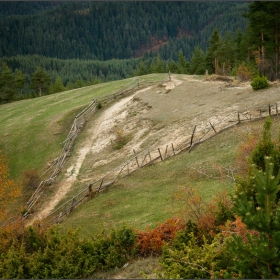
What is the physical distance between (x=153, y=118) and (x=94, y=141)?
24.8ft

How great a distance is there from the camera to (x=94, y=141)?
132 feet

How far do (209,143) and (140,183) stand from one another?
6971 mm

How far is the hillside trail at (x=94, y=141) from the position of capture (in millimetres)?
30484

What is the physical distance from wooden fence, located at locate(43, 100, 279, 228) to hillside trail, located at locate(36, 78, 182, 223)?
211 cm

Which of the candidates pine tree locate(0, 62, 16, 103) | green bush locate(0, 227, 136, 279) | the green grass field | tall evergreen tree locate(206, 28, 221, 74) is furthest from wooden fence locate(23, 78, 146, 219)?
pine tree locate(0, 62, 16, 103)

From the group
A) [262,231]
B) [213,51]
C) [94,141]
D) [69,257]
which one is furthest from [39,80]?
[262,231]

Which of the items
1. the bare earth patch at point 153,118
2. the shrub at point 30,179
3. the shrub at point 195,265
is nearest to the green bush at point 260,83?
the bare earth patch at point 153,118

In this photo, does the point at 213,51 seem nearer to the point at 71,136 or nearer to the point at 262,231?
the point at 71,136

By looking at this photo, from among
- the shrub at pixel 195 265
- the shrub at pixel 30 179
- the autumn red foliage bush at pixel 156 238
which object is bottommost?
the shrub at pixel 30 179

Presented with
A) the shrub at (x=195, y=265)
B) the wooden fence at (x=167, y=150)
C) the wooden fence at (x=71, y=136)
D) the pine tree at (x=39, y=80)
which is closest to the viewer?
the shrub at (x=195, y=265)

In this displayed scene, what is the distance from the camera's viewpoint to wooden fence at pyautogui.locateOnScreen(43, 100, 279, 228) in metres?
28.6

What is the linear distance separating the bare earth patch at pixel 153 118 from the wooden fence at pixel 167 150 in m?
0.91

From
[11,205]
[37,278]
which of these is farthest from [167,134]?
[37,278]

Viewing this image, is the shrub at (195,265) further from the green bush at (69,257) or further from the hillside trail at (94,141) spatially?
the hillside trail at (94,141)
